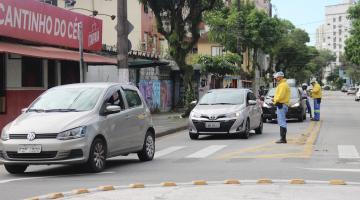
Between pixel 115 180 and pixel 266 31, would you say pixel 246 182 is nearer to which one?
pixel 115 180

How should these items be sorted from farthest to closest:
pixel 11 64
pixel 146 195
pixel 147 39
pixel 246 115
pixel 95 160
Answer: pixel 147 39 < pixel 11 64 < pixel 246 115 < pixel 95 160 < pixel 146 195

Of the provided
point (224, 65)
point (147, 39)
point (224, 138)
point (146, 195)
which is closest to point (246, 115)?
point (224, 138)

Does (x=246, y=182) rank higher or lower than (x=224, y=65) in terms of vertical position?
lower

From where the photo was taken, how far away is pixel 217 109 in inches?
755

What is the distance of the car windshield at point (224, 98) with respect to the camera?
1988 cm

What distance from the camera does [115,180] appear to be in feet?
35.8

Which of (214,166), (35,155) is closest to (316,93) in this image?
(214,166)

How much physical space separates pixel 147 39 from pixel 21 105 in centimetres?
2752

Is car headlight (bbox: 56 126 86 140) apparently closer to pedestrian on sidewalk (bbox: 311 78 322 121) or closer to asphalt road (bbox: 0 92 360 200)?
asphalt road (bbox: 0 92 360 200)

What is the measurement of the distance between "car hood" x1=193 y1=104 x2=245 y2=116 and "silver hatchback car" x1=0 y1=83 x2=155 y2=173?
5.25 meters

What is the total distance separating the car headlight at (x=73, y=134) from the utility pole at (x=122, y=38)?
9.69 m

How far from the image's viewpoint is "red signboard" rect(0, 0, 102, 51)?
62.9ft

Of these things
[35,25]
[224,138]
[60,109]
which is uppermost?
[35,25]

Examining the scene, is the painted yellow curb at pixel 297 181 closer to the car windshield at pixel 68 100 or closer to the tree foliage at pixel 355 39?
the car windshield at pixel 68 100
